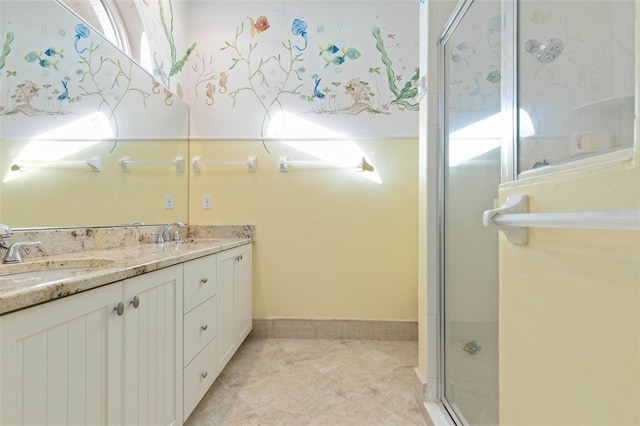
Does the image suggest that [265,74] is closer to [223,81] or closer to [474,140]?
[223,81]

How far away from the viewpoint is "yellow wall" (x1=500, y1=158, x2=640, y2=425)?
0.48 metres

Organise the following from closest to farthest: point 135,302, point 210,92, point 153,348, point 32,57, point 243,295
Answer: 1. point 135,302
2. point 153,348
3. point 32,57
4. point 243,295
5. point 210,92

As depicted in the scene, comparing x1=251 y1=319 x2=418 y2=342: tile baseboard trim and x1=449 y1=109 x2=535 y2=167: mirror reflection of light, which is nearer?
x1=449 y1=109 x2=535 y2=167: mirror reflection of light

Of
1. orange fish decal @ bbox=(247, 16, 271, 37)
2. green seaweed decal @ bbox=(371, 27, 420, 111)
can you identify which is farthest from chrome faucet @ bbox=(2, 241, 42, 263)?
green seaweed decal @ bbox=(371, 27, 420, 111)

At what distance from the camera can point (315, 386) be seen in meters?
1.72

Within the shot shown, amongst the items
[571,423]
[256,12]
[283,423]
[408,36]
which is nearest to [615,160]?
[571,423]

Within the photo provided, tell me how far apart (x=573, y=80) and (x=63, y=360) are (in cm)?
152

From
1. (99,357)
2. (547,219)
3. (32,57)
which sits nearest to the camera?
(547,219)

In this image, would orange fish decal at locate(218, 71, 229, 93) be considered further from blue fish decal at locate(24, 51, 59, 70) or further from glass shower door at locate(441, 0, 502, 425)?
glass shower door at locate(441, 0, 502, 425)

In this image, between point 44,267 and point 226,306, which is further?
point 226,306

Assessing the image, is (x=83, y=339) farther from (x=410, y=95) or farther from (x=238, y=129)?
(x=410, y=95)

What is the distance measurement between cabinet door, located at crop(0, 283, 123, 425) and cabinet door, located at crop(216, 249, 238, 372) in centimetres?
81

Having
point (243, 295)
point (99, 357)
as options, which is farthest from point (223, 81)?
point (99, 357)

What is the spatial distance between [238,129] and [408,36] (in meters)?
1.52
